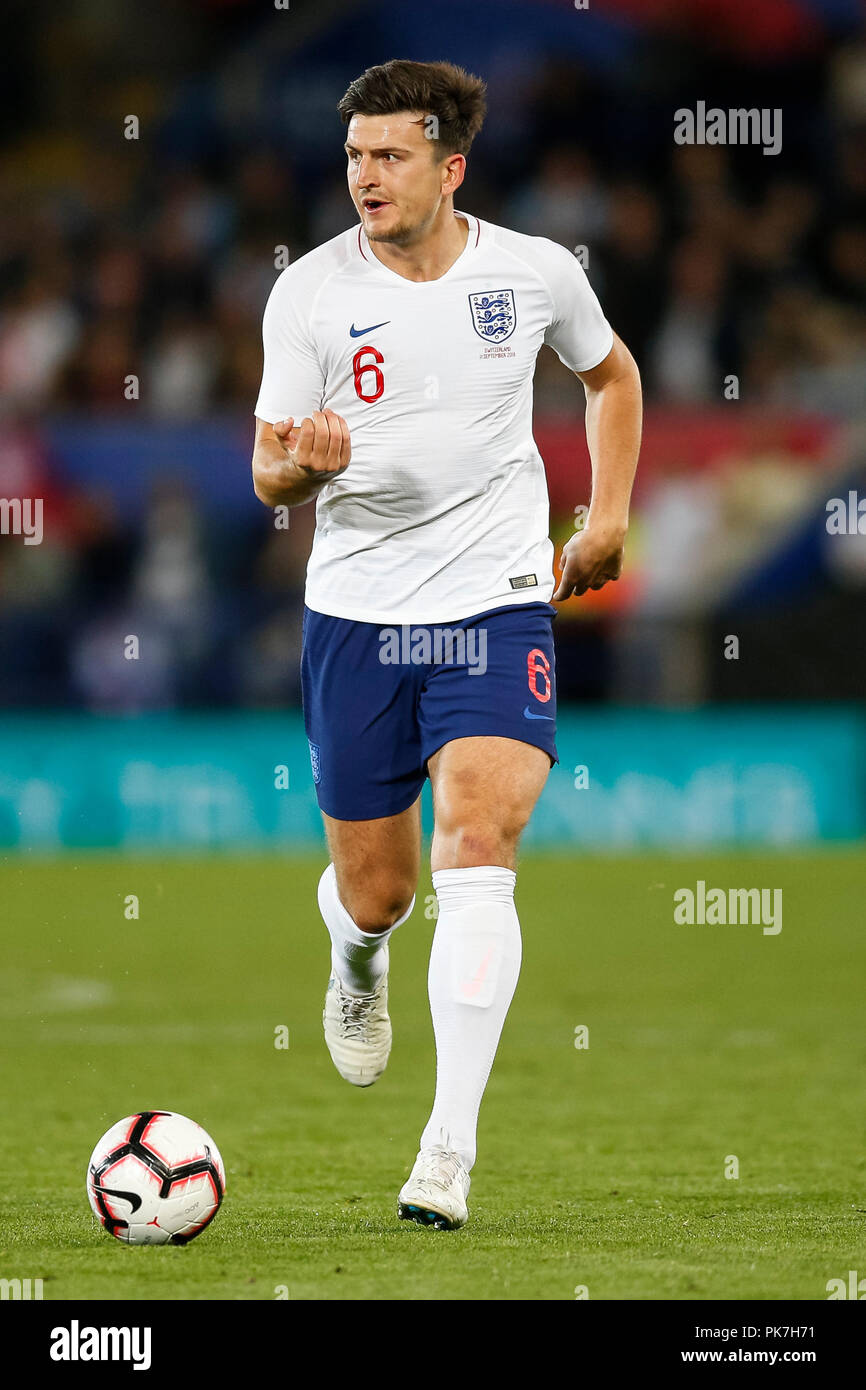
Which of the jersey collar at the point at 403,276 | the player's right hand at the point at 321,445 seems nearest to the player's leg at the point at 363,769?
the player's right hand at the point at 321,445

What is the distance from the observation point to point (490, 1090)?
6.74m

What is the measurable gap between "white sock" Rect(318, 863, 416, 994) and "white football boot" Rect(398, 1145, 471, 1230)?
120 cm

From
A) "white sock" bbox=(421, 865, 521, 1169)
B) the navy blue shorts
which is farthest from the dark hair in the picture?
"white sock" bbox=(421, 865, 521, 1169)

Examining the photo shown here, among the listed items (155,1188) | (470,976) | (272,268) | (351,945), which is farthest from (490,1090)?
(272,268)

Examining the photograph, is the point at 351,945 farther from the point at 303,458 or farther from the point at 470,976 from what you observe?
the point at 303,458

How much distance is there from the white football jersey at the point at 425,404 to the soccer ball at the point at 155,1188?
1.34 meters

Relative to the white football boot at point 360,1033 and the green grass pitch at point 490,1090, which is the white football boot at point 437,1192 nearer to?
the green grass pitch at point 490,1090

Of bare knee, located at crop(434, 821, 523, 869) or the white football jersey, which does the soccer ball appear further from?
the white football jersey

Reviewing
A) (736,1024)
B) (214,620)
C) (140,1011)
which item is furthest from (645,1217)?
(214,620)

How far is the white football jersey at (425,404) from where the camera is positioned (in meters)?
4.82

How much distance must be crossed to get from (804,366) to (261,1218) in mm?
12896

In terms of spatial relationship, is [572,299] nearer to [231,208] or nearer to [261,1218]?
[261,1218]

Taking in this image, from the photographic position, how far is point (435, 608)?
4.83 metres

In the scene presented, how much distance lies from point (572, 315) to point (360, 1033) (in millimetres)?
2087
